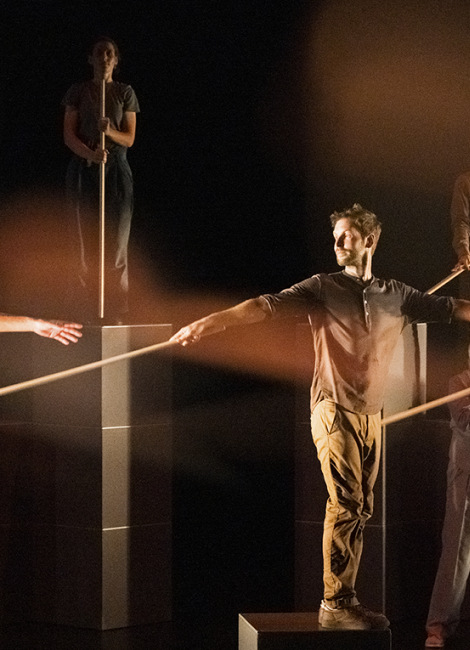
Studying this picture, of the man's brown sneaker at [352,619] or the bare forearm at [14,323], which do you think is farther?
the bare forearm at [14,323]

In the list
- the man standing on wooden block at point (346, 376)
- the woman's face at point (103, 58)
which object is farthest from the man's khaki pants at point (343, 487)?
the woman's face at point (103, 58)

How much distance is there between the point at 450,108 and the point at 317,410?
244cm

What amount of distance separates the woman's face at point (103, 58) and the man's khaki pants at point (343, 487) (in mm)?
2028

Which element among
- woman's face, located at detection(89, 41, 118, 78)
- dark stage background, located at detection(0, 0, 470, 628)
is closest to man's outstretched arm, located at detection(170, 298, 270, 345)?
woman's face, located at detection(89, 41, 118, 78)

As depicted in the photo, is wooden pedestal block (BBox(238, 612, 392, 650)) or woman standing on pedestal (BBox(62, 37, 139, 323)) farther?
woman standing on pedestal (BBox(62, 37, 139, 323))

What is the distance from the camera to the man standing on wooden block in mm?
5973

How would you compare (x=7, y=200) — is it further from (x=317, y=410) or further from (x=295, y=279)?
(x=317, y=410)

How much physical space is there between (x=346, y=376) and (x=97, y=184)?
1.75 meters

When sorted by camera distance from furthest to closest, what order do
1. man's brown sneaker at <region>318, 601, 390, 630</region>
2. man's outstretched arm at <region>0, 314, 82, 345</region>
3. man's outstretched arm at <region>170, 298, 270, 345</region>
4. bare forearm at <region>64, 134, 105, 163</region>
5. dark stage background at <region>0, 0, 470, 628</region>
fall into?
dark stage background at <region>0, 0, 470, 628</region> → bare forearm at <region>64, 134, 105, 163</region> → man's outstretched arm at <region>0, 314, 82, 345</region> → man's brown sneaker at <region>318, 601, 390, 630</region> → man's outstretched arm at <region>170, 298, 270, 345</region>

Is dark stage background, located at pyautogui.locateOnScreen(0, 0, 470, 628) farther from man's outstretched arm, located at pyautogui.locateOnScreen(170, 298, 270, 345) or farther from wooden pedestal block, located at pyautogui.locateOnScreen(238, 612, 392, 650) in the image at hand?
man's outstretched arm, located at pyautogui.locateOnScreen(170, 298, 270, 345)

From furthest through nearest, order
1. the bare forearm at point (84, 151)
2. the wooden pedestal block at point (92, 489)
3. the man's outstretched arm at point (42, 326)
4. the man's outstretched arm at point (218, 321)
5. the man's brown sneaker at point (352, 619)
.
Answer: the bare forearm at point (84, 151), the wooden pedestal block at point (92, 489), the man's outstretched arm at point (42, 326), the man's brown sneaker at point (352, 619), the man's outstretched arm at point (218, 321)

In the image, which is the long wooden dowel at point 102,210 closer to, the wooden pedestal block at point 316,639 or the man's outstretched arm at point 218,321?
the man's outstretched arm at point 218,321

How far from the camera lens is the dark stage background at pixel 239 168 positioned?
774cm

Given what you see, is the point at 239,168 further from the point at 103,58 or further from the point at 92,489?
the point at 92,489
